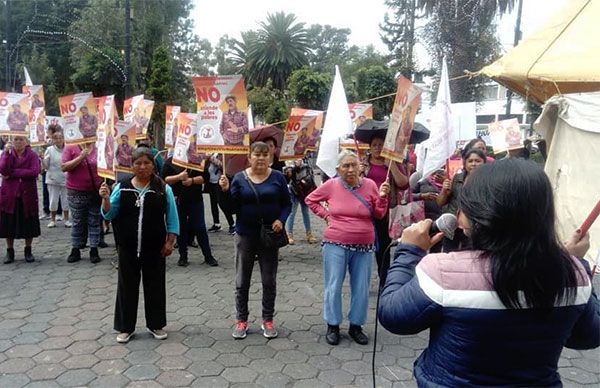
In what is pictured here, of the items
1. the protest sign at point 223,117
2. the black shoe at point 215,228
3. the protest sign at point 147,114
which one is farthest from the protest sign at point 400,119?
the black shoe at point 215,228

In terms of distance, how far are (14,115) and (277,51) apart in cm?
4520

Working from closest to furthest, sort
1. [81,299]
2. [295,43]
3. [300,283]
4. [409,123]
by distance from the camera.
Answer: [409,123], [81,299], [300,283], [295,43]

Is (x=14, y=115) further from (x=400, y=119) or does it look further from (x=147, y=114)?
(x=400, y=119)

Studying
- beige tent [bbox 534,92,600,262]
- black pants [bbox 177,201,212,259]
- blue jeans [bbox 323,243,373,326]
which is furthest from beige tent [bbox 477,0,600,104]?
black pants [bbox 177,201,212,259]

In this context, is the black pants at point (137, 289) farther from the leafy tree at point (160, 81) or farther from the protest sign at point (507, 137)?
the leafy tree at point (160, 81)

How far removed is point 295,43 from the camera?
51.0 meters

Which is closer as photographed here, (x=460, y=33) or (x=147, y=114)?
(x=147, y=114)

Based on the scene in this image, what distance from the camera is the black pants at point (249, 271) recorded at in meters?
4.36

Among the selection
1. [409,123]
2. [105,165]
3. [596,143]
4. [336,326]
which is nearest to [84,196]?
[105,165]

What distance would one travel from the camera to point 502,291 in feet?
4.60

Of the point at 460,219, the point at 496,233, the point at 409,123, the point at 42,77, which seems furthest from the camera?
the point at 42,77

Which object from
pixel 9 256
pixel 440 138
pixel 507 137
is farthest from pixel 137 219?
pixel 507 137

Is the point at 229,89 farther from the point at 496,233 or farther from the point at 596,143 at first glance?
the point at 496,233

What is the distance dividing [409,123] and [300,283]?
2769mm
